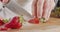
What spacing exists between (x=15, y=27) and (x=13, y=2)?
0.31m

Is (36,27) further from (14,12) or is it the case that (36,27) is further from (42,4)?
(14,12)

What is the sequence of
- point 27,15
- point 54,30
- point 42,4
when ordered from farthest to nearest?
1. point 27,15
2. point 42,4
3. point 54,30

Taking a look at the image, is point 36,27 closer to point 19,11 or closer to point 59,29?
point 59,29

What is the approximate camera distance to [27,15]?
112cm

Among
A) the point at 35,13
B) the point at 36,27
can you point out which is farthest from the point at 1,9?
the point at 36,27

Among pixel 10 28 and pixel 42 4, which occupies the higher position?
pixel 42 4

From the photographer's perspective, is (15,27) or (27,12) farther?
(27,12)

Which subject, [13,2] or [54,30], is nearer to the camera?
[54,30]

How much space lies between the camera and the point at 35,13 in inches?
41.6

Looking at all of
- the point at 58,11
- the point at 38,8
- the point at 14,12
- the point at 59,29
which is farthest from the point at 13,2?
the point at 59,29

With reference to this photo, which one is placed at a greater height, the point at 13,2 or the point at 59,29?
the point at 13,2

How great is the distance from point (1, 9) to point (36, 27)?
Result: 33cm

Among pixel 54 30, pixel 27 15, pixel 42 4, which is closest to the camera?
pixel 54 30

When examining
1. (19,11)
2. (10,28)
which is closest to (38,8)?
(19,11)
